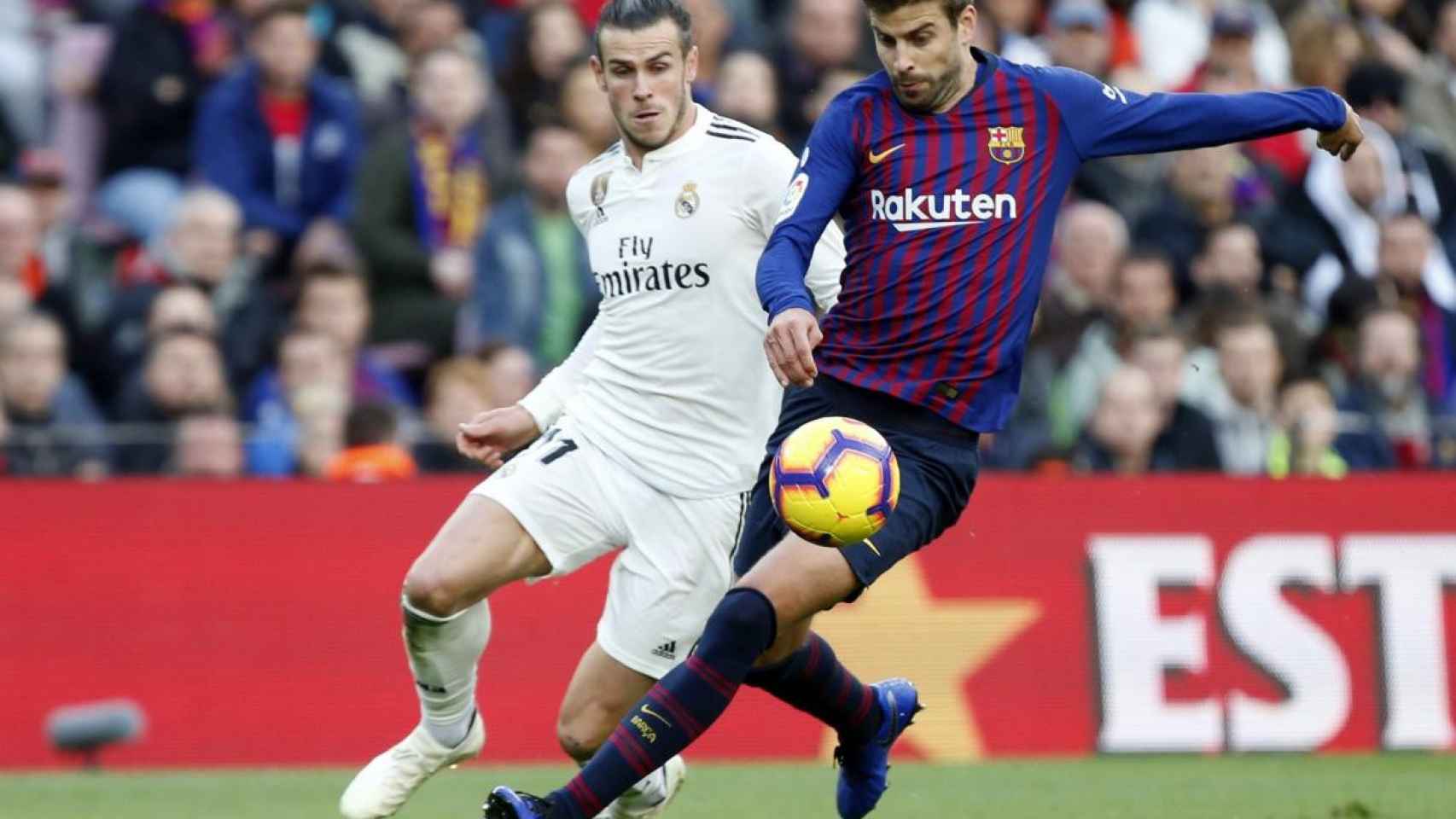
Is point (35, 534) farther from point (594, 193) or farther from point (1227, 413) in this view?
point (1227, 413)

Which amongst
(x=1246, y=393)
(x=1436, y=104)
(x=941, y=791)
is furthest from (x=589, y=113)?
(x=1436, y=104)

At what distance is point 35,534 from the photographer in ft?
36.2

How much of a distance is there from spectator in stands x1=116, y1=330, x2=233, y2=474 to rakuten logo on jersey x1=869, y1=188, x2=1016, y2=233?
5.36 m

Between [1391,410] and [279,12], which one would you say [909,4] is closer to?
[1391,410]

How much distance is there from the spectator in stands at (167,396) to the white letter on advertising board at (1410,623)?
5300 mm

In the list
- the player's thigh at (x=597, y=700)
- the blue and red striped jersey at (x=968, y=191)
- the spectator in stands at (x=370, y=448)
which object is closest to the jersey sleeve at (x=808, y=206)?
the blue and red striped jersey at (x=968, y=191)

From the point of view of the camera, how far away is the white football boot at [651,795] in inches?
309

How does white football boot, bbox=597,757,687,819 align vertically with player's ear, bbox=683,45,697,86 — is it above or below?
below

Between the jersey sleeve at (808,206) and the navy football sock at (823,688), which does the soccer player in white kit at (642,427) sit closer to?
the navy football sock at (823,688)

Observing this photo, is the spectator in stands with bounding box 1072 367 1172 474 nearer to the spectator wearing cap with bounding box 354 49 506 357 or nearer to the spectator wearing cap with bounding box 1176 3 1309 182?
the spectator wearing cap with bounding box 1176 3 1309 182

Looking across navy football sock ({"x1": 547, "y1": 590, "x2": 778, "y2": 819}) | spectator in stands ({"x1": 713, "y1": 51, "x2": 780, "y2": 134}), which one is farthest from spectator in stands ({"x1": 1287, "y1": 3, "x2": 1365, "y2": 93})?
navy football sock ({"x1": 547, "y1": 590, "x2": 778, "y2": 819})

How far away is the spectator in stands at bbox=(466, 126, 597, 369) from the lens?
1242 centimetres

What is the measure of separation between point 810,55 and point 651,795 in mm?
6728

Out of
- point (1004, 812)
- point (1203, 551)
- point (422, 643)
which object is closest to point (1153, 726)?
point (1203, 551)
